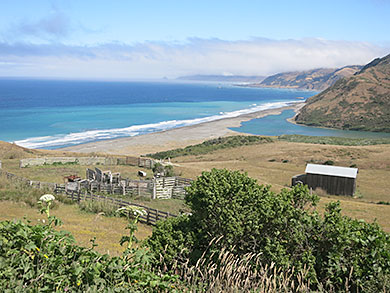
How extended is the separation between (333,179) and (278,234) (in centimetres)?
2290

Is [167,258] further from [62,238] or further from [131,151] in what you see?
[131,151]

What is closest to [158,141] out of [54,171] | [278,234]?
[54,171]

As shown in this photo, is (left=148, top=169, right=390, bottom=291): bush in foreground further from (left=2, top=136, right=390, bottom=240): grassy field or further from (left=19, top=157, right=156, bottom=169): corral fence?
(left=19, top=157, right=156, bottom=169): corral fence

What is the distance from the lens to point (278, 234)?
9211mm

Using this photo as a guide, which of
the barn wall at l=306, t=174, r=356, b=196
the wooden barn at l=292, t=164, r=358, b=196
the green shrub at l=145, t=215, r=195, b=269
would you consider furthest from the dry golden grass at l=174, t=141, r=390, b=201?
the green shrub at l=145, t=215, r=195, b=269

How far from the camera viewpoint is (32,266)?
200 inches

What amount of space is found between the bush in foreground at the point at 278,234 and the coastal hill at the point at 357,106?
106m

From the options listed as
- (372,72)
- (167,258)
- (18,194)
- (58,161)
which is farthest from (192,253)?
(372,72)

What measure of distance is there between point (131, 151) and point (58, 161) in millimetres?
26698

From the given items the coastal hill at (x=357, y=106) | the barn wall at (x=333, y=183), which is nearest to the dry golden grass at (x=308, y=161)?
the barn wall at (x=333, y=183)

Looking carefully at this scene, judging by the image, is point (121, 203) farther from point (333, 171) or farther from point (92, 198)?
point (333, 171)

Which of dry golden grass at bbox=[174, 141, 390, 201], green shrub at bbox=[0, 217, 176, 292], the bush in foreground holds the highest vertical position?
green shrub at bbox=[0, 217, 176, 292]

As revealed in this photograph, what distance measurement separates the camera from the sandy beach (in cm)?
6450

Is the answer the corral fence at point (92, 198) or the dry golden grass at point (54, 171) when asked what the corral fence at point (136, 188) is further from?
the dry golden grass at point (54, 171)
